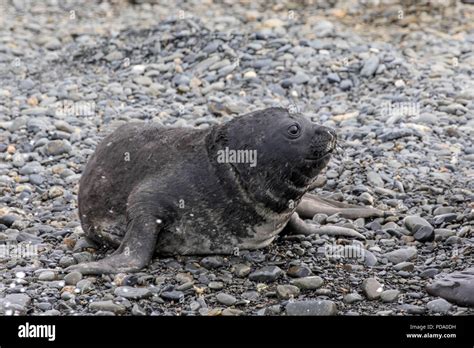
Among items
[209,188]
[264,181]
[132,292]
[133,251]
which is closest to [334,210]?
[264,181]

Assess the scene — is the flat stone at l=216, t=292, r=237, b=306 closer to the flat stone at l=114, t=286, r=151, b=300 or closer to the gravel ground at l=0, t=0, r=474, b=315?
the gravel ground at l=0, t=0, r=474, b=315

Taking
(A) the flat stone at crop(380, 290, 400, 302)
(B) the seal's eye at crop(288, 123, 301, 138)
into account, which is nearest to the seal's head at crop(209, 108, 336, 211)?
(B) the seal's eye at crop(288, 123, 301, 138)

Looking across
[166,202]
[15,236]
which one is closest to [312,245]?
[166,202]

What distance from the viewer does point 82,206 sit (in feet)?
22.7

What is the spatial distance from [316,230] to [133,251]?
1.55 metres

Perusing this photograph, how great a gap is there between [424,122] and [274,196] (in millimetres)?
4063

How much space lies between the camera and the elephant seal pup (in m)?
6.35

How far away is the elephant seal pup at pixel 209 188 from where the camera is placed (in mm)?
6348

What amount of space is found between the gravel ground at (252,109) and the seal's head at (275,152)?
1.66 ft

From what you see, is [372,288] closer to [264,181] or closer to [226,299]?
[226,299]

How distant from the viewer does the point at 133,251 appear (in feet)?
20.5

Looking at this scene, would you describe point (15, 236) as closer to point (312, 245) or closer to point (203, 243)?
point (203, 243)

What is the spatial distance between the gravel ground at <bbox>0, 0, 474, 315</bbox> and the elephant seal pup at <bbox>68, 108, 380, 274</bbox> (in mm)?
164

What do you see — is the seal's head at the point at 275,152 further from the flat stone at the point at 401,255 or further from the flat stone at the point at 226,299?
the flat stone at the point at 226,299
